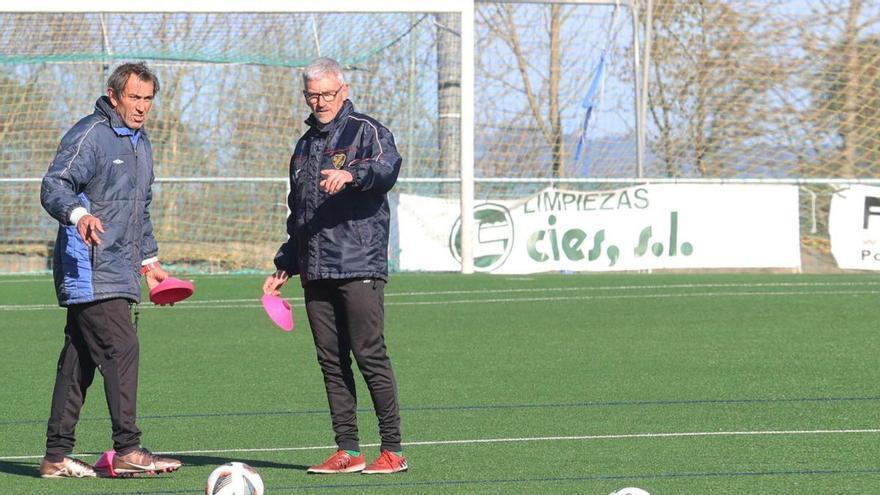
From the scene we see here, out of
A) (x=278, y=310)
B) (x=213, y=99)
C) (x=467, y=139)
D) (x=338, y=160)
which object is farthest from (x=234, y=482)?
(x=213, y=99)

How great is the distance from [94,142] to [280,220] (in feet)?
51.4

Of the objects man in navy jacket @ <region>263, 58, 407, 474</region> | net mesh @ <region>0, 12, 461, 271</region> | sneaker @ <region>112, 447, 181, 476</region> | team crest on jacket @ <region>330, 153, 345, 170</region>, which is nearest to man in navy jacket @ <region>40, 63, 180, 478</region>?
sneaker @ <region>112, 447, 181, 476</region>

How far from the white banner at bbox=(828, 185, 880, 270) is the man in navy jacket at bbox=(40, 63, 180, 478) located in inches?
600

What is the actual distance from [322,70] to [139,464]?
1.90 m

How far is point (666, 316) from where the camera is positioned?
14.2 metres

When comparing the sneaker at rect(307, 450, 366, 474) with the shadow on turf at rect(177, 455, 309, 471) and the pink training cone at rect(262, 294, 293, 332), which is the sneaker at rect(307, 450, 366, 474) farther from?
the pink training cone at rect(262, 294, 293, 332)

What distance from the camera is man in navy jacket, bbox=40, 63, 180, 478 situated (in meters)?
6.73

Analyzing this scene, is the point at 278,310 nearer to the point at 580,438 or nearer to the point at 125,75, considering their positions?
the point at 125,75

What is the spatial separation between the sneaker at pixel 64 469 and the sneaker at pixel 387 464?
4.11 feet

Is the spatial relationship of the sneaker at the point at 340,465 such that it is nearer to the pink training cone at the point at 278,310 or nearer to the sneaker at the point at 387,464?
the sneaker at the point at 387,464

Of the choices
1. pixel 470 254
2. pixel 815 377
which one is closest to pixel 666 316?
pixel 815 377

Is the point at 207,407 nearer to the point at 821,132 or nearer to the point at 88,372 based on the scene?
the point at 88,372

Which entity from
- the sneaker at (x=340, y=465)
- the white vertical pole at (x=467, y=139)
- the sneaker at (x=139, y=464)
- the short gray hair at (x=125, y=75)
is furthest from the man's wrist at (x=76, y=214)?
the white vertical pole at (x=467, y=139)

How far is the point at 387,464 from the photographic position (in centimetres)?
675
